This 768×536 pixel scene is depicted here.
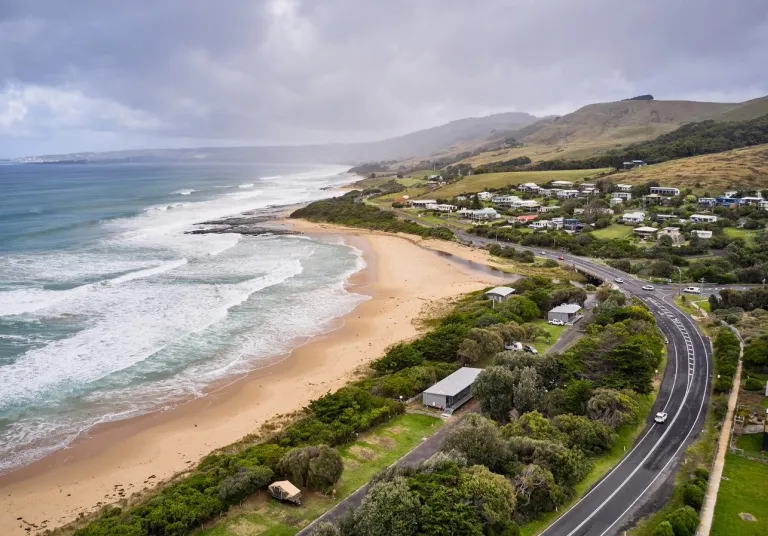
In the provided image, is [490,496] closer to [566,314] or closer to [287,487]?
[287,487]

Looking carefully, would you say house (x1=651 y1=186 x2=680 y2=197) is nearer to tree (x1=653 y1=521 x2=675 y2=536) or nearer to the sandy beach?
the sandy beach

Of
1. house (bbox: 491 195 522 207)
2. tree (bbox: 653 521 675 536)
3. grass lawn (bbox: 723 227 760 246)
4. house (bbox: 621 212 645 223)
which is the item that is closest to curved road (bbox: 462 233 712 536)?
tree (bbox: 653 521 675 536)

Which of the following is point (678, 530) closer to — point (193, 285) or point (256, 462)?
point (256, 462)

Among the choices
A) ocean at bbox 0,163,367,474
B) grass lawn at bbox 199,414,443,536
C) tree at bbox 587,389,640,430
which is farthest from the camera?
ocean at bbox 0,163,367,474

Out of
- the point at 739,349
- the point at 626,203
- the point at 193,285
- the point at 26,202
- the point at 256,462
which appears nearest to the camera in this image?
the point at 256,462

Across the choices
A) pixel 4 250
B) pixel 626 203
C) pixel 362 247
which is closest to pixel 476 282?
pixel 362 247

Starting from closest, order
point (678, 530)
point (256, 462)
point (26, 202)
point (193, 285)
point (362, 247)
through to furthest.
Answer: point (678, 530) < point (256, 462) < point (193, 285) < point (362, 247) < point (26, 202)

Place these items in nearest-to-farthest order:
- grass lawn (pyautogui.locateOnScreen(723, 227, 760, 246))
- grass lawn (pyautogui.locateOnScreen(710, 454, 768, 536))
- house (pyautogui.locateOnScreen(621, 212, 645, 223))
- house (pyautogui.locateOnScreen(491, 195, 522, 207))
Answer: grass lawn (pyautogui.locateOnScreen(710, 454, 768, 536)) → grass lawn (pyautogui.locateOnScreen(723, 227, 760, 246)) → house (pyautogui.locateOnScreen(621, 212, 645, 223)) → house (pyautogui.locateOnScreen(491, 195, 522, 207))

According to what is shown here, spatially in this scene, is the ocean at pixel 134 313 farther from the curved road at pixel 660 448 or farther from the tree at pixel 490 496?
the curved road at pixel 660 448
